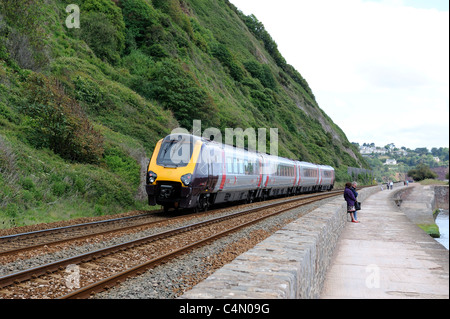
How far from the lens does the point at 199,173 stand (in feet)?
53.9

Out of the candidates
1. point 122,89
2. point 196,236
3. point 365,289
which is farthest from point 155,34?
point 365,289

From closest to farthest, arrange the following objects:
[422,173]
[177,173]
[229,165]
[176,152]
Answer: [177,173] < [176,152] < [229,165] < [422,173]

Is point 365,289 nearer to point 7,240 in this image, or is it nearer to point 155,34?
point 7,240

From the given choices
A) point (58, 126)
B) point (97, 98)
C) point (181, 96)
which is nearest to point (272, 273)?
point (58, 126)

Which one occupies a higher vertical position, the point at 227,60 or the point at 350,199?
the point at 227,60

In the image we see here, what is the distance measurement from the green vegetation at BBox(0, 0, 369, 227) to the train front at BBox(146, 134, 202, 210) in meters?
2.00

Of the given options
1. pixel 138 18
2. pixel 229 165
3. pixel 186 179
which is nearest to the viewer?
pixel 186 179

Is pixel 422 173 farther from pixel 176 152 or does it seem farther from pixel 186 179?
pixel 186 179

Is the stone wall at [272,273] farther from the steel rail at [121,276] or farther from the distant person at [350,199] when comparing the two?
the distant person at [350,199]

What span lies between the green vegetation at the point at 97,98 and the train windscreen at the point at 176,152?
8.28 ft

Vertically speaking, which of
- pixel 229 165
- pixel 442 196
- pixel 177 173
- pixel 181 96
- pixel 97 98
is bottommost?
pixel 442 196

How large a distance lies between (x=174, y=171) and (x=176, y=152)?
857 mm
